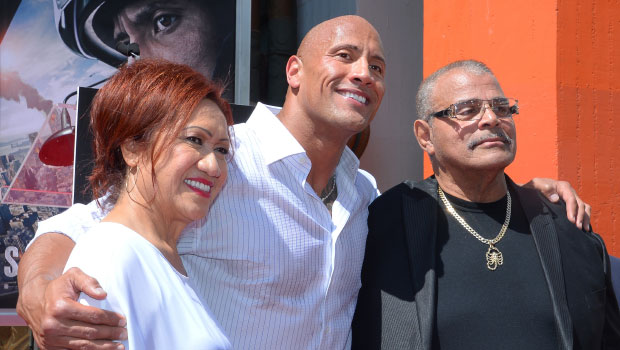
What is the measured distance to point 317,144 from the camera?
91.7 inches

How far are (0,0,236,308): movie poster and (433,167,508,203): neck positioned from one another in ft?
7.03

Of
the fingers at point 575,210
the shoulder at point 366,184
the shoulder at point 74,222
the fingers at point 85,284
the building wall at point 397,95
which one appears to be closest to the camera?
the fingers at point 85,284

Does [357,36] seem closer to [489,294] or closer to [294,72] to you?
[294,72]

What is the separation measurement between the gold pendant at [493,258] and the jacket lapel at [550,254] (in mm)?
129

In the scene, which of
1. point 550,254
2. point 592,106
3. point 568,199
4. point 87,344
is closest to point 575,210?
point 568,199

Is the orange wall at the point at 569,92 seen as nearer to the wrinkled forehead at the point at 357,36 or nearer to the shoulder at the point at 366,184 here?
the shoulder at the point at 366,184

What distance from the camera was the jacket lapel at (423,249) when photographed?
2025 mm

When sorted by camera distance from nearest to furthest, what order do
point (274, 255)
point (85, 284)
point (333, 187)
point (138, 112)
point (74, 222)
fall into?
point (85, 284) → point (138, 112) → point (74, 222) → point (274, 255) → point (333, 187)

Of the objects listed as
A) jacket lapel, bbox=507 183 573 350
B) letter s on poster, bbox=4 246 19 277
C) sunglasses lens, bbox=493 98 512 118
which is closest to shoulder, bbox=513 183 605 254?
jacket lapel, bbox=507 183 573 350

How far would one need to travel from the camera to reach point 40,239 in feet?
5.91

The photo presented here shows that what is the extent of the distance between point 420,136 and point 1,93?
2718mm

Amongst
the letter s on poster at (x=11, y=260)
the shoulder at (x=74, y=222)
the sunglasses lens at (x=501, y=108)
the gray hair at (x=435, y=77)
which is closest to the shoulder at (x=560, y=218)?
the sunglasses lens at (x=501, y=108)

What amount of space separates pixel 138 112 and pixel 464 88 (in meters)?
1.31

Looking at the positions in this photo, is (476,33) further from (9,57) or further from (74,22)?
(9,57)
